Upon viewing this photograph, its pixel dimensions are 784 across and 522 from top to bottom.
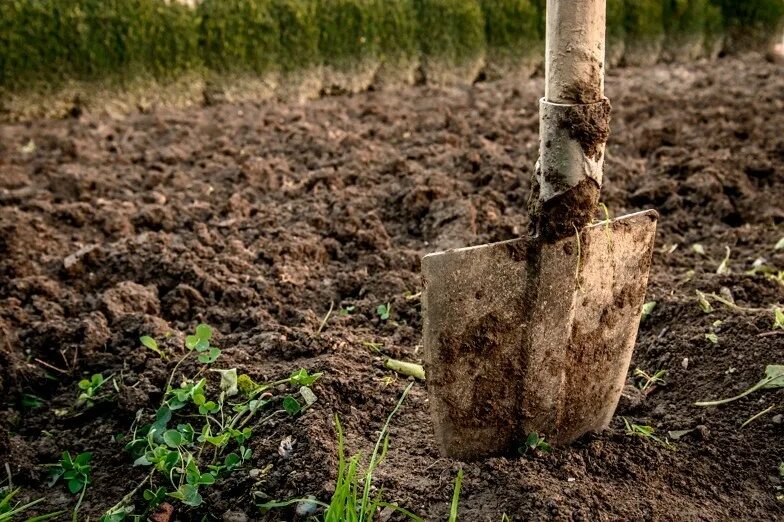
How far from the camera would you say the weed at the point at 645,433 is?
204 cm

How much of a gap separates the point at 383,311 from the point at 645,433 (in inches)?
37.6

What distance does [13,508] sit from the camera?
1.96m

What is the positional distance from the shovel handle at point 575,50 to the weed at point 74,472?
4.67 feet

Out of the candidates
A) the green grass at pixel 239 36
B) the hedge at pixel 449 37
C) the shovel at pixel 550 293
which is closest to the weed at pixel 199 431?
the shovel at pixel 550 293

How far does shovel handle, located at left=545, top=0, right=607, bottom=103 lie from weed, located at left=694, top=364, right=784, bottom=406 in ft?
2.84

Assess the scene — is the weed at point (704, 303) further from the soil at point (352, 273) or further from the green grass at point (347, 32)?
the green grass at point (347, 32)

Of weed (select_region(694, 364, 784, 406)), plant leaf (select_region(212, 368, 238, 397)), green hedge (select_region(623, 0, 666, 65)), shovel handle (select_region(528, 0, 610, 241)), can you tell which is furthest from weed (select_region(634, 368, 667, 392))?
green hedge (select_region(623, 0, 666, 65))

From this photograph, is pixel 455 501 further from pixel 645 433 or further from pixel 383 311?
pixel 383 311

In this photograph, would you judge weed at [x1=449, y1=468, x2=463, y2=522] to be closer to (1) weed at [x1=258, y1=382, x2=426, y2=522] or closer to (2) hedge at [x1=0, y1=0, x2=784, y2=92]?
(1) weed at [x1=258, y1=382, x2=426, y2=522]

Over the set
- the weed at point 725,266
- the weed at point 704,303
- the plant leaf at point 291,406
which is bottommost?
the plant leaf at point 291,406

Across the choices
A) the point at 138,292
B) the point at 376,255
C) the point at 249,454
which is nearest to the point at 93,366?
the point at 138,292

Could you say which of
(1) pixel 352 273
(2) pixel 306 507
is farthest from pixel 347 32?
(2) pixel 306 507

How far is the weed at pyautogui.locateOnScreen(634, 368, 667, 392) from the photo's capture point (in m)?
2.30

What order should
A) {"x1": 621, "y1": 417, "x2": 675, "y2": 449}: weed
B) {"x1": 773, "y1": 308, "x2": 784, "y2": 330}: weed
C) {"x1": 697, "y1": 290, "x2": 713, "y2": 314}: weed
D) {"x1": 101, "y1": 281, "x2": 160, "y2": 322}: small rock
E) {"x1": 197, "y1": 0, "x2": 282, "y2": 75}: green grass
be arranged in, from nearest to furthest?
{"x1": 621, "y1": 417, "x2": 675, "y2": 449}: weed < {"x1": 773, "y1": 308, "x2": 784, "y2": 330}: weed < {"x1": 697, "y1": 290, "x2": 713, "y2": 314}: weed < {"x1": 101, "y1": 281, "x2": 160, "y2": 322}: small rock < {"x1": 197, "y1": 0, "x2": 282, "y2": 75}: green grass
